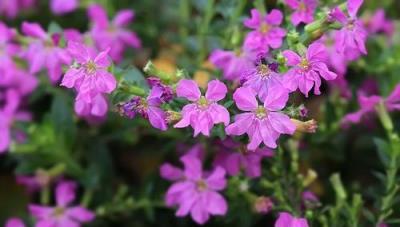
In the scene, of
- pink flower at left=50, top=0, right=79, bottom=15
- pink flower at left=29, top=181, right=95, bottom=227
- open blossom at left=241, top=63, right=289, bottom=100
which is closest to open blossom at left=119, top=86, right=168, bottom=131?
open blossom at left=241, top=63, right=289, bottom=100

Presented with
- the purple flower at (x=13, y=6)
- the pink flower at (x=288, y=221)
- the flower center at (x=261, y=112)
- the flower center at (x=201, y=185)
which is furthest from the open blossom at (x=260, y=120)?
the purple flower at (x=13, y=6)

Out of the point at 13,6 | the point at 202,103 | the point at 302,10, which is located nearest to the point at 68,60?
the point at 202,103

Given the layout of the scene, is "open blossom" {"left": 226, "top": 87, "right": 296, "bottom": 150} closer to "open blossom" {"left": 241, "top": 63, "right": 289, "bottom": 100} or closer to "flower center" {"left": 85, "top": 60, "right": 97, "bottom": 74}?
"open blossom" {"left": 241, "top": 63, "right": 289, "bottom": 100}

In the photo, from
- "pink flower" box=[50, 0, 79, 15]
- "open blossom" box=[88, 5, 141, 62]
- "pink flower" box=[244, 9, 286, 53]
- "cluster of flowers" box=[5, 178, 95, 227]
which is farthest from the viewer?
"pink flower" box=[50, 0, 79, 15]

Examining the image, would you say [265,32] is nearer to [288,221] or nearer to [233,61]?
[233,61]

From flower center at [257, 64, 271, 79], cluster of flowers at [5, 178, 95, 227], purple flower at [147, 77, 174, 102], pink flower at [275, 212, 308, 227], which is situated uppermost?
flower center at [257, 64, 271, 79]

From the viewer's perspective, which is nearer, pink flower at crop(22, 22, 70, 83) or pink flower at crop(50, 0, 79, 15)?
pink flower at crop(22, 22, 70, 83)
